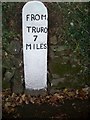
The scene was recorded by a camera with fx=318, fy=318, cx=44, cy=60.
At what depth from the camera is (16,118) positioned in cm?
421

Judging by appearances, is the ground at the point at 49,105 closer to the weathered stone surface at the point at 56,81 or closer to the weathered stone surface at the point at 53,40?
the weathered stone surface at the point at 56,81

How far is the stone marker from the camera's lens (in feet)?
13.0

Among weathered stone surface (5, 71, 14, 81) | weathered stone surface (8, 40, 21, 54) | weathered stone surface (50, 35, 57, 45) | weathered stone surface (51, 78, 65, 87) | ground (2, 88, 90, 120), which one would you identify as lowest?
ground (2, 88, 90, 120)

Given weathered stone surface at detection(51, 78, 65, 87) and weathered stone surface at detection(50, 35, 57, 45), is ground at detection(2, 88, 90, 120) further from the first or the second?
weathered stone surface at detection(50, 35, 57, 45)

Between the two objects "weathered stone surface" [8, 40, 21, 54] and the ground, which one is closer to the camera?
"weathered stone surface" [8, 40, 21, 54]

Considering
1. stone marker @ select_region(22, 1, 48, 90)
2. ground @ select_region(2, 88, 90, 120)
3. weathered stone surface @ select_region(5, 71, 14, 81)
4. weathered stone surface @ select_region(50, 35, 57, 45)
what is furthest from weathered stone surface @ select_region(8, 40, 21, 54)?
ground @ select_region(2, 88, 90, 120)

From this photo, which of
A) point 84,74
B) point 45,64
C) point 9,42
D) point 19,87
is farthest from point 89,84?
point 9,42

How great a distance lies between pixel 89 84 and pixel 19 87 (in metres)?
0.92

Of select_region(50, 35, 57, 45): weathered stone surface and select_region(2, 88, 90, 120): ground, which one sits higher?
select_region(50, 35, 57, 45): weathered stone surface

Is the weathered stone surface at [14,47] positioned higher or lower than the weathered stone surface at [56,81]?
higher

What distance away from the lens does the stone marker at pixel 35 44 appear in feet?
13.0

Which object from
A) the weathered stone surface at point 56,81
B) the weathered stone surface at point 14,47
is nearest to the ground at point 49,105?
the weathered stone surface at point 56,81

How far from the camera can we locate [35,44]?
4.01 meters

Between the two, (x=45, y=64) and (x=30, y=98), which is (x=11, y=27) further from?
(x=30, y=98)
